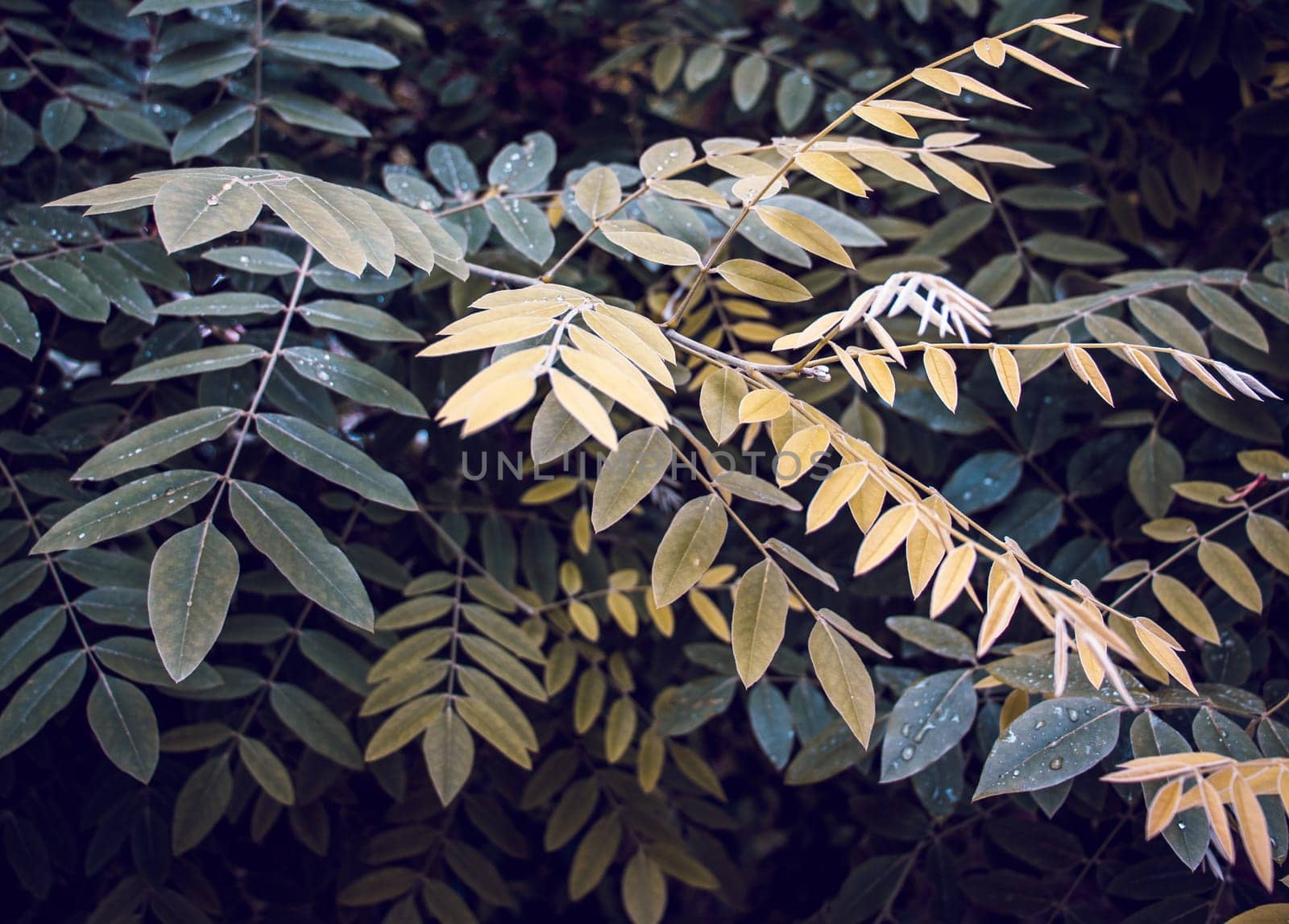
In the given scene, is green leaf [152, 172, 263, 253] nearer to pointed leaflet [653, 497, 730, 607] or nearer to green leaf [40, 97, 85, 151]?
pointed leaflet [653, 497, 730, 607]

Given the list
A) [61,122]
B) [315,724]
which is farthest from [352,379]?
[61,122]

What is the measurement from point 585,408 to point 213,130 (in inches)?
40.7

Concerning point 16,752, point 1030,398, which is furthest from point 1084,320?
point 16,752

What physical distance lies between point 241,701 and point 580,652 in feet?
1.73

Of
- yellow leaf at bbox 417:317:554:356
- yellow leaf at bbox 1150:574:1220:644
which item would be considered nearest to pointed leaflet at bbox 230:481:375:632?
yellow leaf at bbox 417:317:554:356

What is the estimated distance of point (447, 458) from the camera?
→ 4.76ft

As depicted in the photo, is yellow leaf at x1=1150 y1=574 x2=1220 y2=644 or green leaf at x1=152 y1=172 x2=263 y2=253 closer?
green leaf at x1=152 y1=172 x2=263 y2=253

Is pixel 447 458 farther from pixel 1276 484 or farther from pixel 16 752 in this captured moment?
pixel 1276 484

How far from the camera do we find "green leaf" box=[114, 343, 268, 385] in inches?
43.2

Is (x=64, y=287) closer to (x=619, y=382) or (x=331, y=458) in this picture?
(x=331, y=458)

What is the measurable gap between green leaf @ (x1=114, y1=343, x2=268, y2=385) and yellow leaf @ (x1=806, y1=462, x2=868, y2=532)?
75 centimetres

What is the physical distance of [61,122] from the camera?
137 centimetres

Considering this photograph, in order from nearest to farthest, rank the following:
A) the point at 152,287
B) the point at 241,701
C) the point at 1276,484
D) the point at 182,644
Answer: the point at 182,644
the point at 1276,484
the point at 241,701
the point at 152,287

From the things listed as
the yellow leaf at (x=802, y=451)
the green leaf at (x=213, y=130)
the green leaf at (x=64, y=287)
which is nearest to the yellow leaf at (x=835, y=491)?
the yellow leaf at (x=802, y=451)
